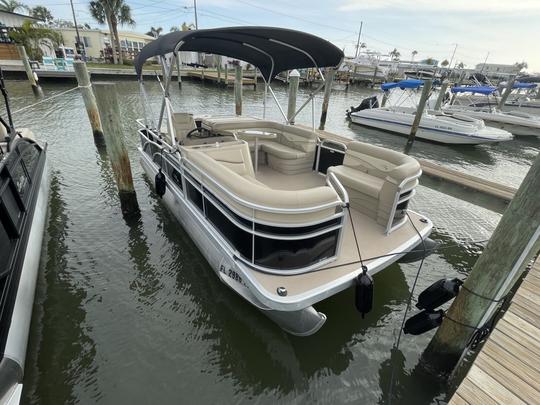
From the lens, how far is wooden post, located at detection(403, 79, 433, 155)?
38.5 ft

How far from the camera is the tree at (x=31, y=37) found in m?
23.9

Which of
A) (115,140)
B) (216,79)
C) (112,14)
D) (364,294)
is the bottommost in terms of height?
(364,294)

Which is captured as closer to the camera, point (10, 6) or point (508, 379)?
point (508, 379)

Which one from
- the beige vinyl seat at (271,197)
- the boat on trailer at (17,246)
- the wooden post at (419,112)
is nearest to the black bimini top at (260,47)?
the beige vinyl seat at (271,197)

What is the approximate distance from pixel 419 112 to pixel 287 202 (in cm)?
1237

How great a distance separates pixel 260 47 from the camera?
5617 mm

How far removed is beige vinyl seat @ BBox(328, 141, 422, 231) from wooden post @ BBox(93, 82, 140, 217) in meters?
3.76

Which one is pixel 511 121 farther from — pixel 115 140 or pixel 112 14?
pixel 112 14

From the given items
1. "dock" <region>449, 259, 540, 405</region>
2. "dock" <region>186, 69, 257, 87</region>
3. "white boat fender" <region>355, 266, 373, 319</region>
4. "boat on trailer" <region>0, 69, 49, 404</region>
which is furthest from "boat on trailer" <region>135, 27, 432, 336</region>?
"dock" <region>186, 69, 257, 87</region>

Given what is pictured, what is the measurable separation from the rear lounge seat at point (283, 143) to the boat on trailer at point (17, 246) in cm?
352

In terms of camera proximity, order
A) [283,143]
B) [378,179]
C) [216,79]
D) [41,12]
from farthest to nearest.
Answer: [41,12] → [216,79] → [283,143] → [378,179]

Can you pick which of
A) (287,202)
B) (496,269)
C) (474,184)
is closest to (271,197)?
(287,202)

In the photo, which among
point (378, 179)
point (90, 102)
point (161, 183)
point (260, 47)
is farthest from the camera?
point (90, 102)

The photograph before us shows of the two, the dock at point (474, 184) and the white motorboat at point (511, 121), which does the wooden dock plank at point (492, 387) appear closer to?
the dock at point (474, 184)
